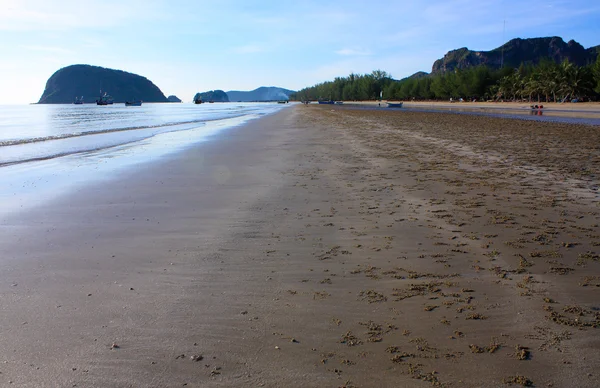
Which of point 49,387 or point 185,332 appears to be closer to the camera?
point 49,387

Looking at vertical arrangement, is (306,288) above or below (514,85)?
below

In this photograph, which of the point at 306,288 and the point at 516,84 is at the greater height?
the point at 516,84

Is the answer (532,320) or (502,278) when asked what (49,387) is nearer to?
(532,320)

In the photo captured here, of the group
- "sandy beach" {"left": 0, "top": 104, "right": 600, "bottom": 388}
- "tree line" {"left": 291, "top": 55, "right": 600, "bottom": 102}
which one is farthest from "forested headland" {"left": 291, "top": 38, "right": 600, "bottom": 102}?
"sandy beach" {"left": 0, "top": 104, "right": 600, "bottom": 388}

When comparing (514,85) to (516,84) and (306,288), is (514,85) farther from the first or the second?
(306,288)

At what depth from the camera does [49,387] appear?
2688 mm

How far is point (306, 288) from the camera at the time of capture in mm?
4141

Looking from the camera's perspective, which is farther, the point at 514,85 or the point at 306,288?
the point at 514,85

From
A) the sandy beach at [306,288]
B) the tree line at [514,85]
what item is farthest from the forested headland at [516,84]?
the sandy beach at [306,288]

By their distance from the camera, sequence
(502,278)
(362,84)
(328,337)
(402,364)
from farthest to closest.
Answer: (362,84) < (502,278) < (328,337) < (402,364)

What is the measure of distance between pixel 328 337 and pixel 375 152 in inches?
476

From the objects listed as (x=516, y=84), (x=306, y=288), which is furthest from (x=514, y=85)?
(x=306, y=288)

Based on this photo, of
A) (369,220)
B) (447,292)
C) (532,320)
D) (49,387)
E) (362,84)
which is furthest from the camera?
(362,84)

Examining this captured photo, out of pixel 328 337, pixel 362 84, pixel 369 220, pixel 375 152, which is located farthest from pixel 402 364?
pixel 362 84
